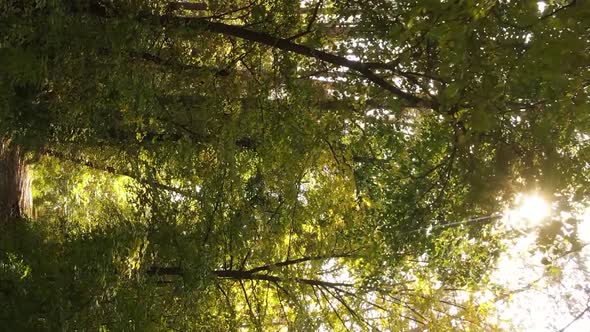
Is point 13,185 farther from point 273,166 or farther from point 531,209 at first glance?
point 531,209

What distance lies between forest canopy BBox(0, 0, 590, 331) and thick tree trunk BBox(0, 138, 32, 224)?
1.23ft

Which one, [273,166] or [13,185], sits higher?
[13,185]

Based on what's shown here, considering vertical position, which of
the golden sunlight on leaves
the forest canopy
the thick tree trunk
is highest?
the thick tree trunk

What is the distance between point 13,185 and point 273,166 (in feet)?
13.6

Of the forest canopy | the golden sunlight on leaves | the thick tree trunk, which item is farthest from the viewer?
the thick tree trunk

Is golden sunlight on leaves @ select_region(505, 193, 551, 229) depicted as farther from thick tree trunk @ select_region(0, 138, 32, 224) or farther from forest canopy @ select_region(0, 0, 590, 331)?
thick tree trunk @ select_region(0, 138, 32, 224)

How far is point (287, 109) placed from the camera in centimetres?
Result: 420

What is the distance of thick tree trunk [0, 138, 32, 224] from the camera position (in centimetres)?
644

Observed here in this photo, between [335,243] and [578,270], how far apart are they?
2.45 meters

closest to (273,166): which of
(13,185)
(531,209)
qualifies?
(531,209)

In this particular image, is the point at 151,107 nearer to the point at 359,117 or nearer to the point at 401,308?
the point at 359,117

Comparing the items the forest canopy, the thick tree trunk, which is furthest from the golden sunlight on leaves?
the thick tree trunk

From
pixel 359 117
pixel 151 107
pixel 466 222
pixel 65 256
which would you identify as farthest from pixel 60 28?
pixel 466 222

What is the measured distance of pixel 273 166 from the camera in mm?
4629
